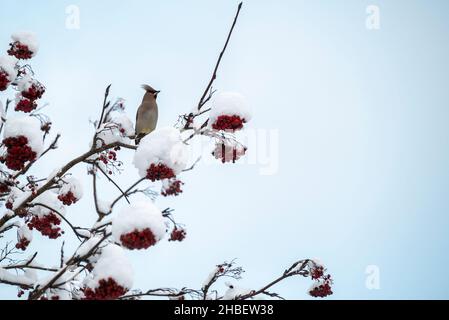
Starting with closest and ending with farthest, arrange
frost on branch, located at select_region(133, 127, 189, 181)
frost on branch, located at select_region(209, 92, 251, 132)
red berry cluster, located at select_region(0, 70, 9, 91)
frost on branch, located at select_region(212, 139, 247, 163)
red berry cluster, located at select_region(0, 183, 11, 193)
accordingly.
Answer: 1. frost on branch, located at select_region(133, 127, 189, 181)
2. frost on branch, located at select_region(209, 92, 251, 132)
3. frost on branch, located at select_region(212, 139, 247, 163)
4. red berry cluster, located at select_region(0, 183, 11, 193)
5. red berry cluster, located at select_region(0, 70, 9, 91)

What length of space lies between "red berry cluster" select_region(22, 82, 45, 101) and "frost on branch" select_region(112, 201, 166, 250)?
11.9 ft

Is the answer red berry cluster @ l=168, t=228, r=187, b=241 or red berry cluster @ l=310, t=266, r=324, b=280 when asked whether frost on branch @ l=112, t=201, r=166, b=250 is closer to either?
red berry cluster @ l=168, t=228, r=187, b=241

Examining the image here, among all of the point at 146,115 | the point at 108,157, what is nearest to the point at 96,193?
the point at 108,157

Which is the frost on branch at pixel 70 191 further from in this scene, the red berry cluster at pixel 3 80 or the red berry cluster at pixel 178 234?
the red berry cluster at pixel 3 80

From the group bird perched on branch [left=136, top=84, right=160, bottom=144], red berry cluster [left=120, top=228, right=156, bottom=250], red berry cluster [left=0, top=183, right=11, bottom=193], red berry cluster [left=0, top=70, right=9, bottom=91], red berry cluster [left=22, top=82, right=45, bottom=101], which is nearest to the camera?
red berry cluster [left=120, top=228, right=156, bottom=250]

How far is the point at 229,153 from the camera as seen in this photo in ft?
13.0

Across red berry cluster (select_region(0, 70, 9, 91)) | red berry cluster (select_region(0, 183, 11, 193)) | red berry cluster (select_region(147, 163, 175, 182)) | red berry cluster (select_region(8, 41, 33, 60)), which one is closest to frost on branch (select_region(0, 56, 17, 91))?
red berry cluster (select_region(0, 70, 9, 91))

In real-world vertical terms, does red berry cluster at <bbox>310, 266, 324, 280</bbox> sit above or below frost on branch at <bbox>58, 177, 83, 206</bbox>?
below

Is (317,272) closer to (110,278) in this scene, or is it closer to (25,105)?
(110,278)

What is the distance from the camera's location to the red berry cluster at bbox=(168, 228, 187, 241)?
498cm

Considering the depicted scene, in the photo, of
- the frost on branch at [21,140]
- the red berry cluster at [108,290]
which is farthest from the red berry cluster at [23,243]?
the red berry cluster at [108,290]

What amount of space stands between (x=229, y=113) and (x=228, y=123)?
92 millimetres
